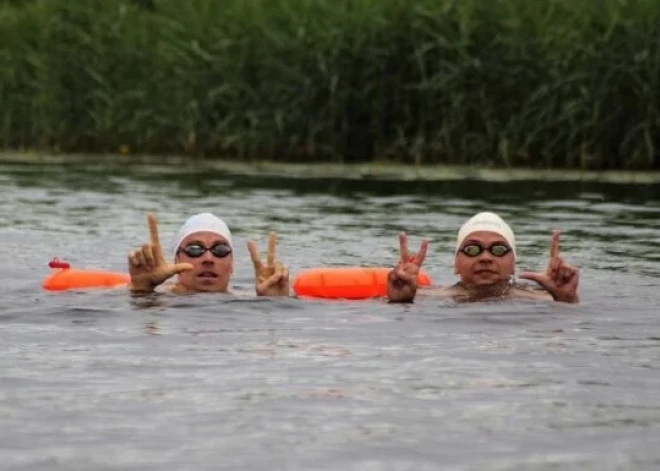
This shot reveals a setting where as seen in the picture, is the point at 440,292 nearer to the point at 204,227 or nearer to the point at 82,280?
the point at 204,227

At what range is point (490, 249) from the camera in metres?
12.2

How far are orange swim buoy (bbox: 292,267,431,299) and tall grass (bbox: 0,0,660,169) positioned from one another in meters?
11.8

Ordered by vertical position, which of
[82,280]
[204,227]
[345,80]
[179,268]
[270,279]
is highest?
[345,80]

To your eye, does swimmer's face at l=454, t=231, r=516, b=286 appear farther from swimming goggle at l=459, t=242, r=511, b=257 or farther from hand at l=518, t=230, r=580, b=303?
hand at l=518, t=230, r=580, b=303

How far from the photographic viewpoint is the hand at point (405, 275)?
11312 millimetres

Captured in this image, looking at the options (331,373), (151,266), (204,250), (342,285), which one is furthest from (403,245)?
(331,373)

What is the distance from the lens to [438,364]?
936cm

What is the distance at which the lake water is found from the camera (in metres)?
7.28

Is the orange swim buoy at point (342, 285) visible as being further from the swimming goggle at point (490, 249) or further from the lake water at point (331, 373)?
the swimming goggle at point (490, 249)

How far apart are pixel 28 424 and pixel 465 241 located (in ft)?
16.5

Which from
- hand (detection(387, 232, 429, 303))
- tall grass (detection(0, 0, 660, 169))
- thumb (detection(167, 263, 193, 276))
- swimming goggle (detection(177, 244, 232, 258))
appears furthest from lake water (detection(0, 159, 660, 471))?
tall grass (detection(0, 0, 660, 169))

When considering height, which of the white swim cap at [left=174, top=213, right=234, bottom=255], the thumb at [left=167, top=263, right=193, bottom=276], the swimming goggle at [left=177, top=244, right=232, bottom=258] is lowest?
the thumb at [left=167, top=263, right=193, bottom=276]

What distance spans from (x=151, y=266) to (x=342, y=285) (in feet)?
4.61

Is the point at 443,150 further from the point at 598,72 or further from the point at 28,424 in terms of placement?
the point at 28,424
